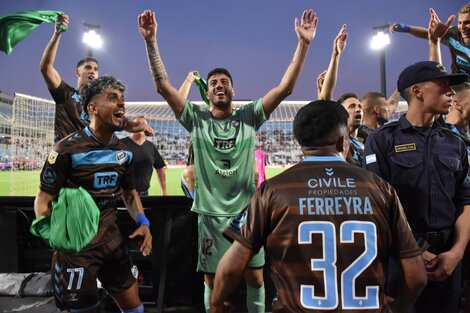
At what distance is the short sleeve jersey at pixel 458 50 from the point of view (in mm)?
3799

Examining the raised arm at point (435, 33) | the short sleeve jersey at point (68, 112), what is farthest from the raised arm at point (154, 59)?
the raised arm at point (435, 33)

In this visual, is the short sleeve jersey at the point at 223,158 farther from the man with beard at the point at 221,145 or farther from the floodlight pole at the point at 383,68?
the floodlight pole at the point at 383,68

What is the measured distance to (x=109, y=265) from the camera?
106 inches

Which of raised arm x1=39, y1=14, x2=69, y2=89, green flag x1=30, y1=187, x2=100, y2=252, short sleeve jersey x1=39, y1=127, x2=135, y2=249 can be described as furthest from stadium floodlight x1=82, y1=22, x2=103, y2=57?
green flag x1=30, y1=187, x2=100, y2=252

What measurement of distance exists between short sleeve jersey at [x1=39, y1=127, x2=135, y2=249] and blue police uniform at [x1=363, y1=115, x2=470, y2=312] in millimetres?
1964

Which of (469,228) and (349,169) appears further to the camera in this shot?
(469,228)

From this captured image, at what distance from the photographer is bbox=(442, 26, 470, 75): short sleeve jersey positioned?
3.80 m

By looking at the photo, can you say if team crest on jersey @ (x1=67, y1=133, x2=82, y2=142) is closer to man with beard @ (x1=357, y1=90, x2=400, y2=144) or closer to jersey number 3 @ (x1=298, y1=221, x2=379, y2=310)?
jersey number 3 @ (x1=298, y1=221, x2=379, y2=310)

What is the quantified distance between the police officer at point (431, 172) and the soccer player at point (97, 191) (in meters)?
1.98

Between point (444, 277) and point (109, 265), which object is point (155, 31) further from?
point (444, 277)

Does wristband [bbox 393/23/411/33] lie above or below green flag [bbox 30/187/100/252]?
above

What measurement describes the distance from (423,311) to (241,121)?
206 centimetres

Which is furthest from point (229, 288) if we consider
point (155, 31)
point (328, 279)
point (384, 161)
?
point (155, 31)

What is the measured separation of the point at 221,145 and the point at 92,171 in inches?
44.0
